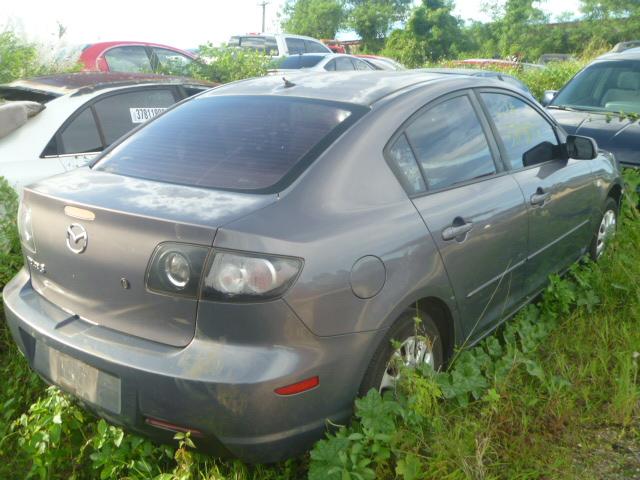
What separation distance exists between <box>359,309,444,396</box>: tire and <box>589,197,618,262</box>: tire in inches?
91.4

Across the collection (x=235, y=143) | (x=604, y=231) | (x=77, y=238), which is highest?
(x=235, y=143)

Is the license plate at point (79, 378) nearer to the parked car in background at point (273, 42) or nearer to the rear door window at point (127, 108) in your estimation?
the rear door window at point (127, 108)

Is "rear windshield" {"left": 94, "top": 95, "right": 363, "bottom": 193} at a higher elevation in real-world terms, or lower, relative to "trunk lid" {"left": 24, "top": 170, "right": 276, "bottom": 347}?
higher

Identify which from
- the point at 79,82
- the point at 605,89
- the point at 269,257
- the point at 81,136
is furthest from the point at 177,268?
the point at 605,89

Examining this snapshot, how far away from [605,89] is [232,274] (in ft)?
18.3

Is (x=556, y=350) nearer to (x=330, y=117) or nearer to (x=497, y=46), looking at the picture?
(x=330, y=117)

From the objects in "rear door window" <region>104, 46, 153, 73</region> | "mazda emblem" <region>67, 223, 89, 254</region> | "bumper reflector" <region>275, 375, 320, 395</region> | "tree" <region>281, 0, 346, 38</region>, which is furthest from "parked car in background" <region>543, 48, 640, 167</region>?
"tree" <region>281, 0, 346, 38</region>

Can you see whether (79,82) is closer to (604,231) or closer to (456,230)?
(456,230)

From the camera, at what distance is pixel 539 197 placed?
141 inches

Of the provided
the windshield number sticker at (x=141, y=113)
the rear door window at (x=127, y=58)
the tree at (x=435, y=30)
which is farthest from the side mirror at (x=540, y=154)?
the tree at (x=435, y=30)

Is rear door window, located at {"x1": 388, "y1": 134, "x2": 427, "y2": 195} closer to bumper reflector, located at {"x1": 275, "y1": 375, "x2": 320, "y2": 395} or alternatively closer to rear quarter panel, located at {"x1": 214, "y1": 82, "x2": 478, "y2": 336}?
rear quarter panel, located at {"x1": 214, "y1": 82, "x2": 478, "y2": 336}

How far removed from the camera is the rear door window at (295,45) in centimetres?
1852

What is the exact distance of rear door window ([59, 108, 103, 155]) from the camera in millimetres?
4473

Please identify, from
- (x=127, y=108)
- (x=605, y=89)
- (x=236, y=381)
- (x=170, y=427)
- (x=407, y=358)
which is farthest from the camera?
(x=605, y=89)
